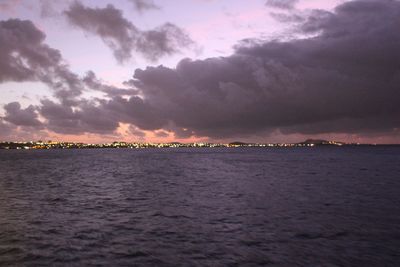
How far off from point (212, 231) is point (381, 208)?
23.6 meters

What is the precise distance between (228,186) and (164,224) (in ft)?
107

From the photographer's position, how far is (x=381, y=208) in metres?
41.5

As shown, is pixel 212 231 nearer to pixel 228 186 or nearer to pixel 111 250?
pixel 111 250

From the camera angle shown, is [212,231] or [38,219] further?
[38,219]

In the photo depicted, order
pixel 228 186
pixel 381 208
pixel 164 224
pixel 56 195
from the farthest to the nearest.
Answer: pixel 228 186 → pixel 56 195 → pixel 381 208 → pixel 164 224

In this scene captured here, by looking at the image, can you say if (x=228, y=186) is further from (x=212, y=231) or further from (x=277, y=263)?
(x=277, y=263)

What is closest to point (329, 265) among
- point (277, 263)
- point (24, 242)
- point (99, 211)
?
point (277, 263)

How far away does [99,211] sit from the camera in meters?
38.6

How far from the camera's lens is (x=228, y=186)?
211 feet

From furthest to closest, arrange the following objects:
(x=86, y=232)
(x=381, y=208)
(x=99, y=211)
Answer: (x=381, y=208) → (x=99, y=211) → (x=86, y=232)

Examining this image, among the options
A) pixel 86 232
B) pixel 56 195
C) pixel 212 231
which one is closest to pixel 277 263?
pixel 212 231

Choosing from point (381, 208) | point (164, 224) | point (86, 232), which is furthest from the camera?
point (381, 208)

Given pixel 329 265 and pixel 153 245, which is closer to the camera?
pixel 329 265

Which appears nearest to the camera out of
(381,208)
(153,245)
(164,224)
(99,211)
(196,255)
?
(196,255)
